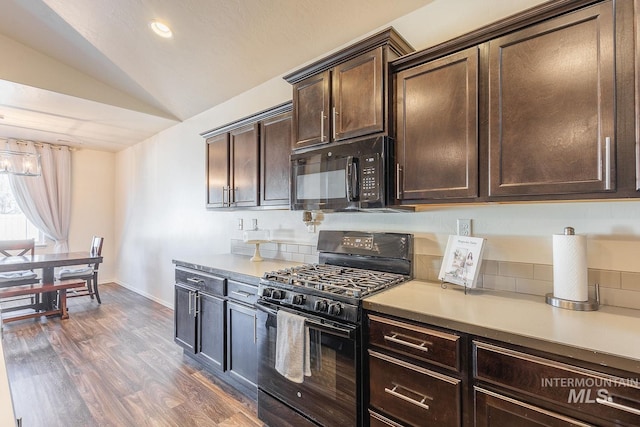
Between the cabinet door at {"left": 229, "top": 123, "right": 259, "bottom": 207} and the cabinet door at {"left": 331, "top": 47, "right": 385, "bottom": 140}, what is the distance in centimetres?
101

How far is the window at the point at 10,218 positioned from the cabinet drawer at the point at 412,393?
21.9 feet

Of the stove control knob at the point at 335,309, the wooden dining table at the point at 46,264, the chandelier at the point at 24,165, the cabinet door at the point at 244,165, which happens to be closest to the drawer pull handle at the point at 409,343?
the stove control knob at the point at 335,309

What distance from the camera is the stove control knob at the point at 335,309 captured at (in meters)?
1.57

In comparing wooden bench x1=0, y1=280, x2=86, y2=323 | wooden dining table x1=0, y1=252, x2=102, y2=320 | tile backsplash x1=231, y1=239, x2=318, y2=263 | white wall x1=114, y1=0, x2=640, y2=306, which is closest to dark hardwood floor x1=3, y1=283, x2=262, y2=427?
wooden bench x1=0, y1=280, x2=86, y2=323

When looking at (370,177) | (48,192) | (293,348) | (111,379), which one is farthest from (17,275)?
(370,177)

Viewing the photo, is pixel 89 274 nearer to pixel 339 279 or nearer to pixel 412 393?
pixel 339 279

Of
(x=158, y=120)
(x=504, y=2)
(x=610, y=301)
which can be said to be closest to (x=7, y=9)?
(x=158, y=120)

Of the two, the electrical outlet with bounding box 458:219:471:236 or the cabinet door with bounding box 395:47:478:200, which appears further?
the electrical outlet with bounding box 458:219:471:236

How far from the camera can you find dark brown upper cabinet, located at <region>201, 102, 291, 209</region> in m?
2.52

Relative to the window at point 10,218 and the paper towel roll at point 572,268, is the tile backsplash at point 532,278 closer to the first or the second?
the paper towel roll at point 572,268

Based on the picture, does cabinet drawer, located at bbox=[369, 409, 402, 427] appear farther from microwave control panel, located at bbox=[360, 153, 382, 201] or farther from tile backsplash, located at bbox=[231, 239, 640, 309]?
microwave control panel, located at bbox=[360, 153, 382, 201]

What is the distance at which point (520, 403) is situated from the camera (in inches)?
42.6

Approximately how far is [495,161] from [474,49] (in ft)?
1.93

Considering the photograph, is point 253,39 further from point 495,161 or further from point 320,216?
point 495,161
